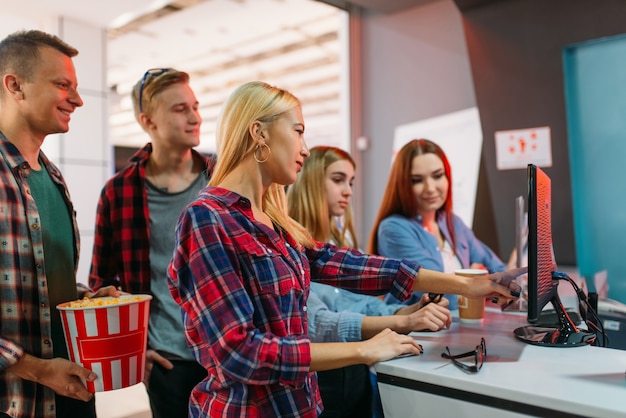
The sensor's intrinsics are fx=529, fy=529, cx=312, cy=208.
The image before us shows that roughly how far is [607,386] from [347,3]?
3.97 metres

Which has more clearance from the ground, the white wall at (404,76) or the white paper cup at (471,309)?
the white wall at (404,76)

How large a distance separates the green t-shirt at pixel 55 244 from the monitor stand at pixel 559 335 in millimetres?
1256

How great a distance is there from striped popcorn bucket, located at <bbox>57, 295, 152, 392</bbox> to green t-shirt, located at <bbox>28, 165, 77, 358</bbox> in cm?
15

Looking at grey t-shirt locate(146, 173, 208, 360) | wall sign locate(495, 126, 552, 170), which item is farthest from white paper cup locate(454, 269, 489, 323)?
wall sign locate(495, 126, 552, 170)

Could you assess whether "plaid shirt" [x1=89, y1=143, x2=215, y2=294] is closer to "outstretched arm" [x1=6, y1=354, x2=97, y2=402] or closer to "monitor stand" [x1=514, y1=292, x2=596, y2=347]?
"outstretched arm" [x1=6, y1=354, x2=97, y2=402]

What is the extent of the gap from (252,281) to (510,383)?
0.57 m

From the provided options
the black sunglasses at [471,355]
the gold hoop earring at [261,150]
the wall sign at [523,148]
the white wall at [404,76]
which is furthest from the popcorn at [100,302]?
the white wall at [404,76]

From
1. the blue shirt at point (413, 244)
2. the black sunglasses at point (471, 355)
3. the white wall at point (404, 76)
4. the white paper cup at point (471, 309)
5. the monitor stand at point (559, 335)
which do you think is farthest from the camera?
the white wall at point (404, 76)

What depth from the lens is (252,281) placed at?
1.12 metres

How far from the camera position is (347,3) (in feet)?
14.5

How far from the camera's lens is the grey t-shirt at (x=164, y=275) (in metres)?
1.69

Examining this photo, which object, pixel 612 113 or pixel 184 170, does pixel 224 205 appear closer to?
pixel 184 170

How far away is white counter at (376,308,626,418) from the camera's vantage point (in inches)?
39.4

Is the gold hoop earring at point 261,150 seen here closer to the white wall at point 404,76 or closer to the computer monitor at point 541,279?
the computer monitor at point 541,279
